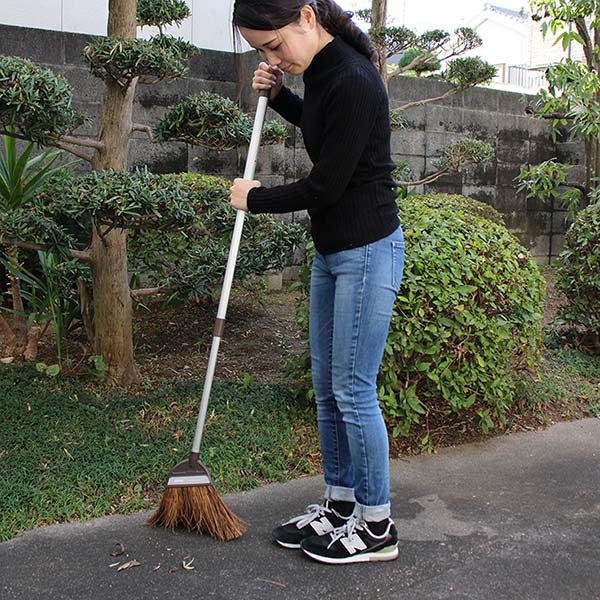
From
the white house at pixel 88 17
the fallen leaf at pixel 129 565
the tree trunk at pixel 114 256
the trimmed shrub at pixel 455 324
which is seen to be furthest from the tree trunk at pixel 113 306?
the white house at pixel 88 17

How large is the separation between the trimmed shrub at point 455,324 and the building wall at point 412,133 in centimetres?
278

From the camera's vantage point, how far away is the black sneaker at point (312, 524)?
2.67 metres

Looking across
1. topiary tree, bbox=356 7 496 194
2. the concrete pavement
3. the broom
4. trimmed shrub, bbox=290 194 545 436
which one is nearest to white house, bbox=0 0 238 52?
topiary tree, bbox=356 7 496 194

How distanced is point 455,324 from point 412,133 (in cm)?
438

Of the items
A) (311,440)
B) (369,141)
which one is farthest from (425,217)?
(369,141)

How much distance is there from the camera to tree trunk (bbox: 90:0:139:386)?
3.78 meters

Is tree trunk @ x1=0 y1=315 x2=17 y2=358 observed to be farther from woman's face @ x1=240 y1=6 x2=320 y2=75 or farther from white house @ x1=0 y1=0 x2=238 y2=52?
white house @ x1=0 y1=0 x2=238 y2=52

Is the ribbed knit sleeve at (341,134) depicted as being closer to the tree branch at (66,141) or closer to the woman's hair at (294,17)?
the woman's hair at (294,17)

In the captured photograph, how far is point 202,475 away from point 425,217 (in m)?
1.81

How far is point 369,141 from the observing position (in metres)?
2.40

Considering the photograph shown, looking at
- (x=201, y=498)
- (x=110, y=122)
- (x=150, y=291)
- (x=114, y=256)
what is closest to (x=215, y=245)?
(x=150, y=291)

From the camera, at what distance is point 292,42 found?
2.34 meters

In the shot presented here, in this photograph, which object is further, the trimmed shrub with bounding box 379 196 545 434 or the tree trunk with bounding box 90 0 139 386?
the tree trunk with bounding box 90 0 139 386

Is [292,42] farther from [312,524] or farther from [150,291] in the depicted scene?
[150,291]
